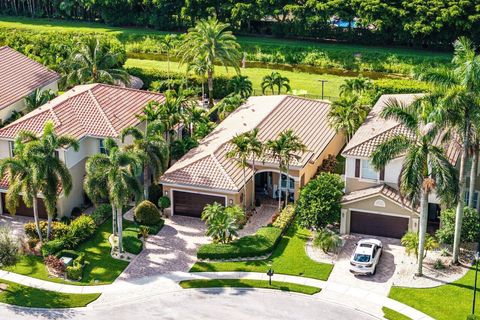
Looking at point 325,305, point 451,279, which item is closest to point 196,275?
point 325,305

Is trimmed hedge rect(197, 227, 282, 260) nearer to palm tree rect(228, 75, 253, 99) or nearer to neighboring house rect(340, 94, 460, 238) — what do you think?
neighboring house rect(340, 94, 460, 238)

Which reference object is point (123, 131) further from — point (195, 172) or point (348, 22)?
point (348, 22)

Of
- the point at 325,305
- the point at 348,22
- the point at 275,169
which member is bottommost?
the point at 325,305

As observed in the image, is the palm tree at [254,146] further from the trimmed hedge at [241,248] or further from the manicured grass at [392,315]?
the manicured grass at [392,315]

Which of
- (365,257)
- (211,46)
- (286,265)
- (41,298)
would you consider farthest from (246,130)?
(41,298)

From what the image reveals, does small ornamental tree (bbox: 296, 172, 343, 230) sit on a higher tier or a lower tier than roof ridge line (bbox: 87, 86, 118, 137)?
lower

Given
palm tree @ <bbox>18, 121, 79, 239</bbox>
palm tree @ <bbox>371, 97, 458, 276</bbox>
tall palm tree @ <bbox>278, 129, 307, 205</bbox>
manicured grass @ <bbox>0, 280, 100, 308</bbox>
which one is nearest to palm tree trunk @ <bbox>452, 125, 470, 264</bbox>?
palm tree @ <bbox>371, 97, 458, 276</bbox>
